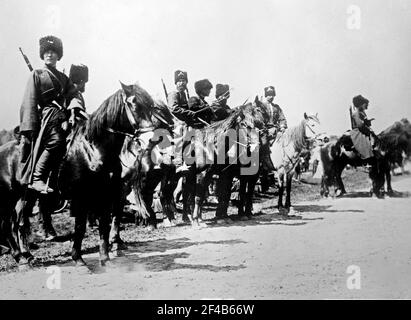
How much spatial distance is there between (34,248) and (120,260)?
1.34 m

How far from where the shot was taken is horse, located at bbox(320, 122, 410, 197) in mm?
9062

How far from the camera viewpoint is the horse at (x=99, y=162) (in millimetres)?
5090

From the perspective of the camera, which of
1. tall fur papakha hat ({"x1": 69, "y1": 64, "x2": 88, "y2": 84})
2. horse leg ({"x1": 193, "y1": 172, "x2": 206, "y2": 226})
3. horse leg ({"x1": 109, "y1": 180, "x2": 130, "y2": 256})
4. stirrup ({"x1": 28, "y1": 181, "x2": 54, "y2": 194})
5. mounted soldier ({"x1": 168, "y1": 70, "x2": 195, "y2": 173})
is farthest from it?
mounted soldier ({"x1": 168, "y1": 70, "x2": 195, "y2": 173})

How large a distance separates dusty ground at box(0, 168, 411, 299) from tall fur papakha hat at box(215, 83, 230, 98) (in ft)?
7.72

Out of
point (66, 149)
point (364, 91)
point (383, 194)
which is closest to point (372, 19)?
point (364, 91)

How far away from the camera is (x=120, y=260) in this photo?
18.4ft

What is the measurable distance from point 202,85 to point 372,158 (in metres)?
4.22

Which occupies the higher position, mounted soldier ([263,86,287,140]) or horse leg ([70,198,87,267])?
mounted soldier ([263,86,287,140])

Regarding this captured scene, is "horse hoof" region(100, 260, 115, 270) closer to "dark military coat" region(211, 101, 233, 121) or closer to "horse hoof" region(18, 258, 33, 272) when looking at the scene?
"horse hoof" region(18, 258, 33, 272)

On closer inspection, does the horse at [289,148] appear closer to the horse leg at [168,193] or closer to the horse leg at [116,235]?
the horse leg at [168,193]

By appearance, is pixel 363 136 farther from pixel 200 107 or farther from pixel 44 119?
pixel 44 119

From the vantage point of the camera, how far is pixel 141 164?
7.69 metres

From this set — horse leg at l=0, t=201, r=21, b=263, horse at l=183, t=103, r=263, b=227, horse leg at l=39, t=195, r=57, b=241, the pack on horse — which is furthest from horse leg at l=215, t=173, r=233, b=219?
horse leg at l=0, t=201, r=21, b=263
